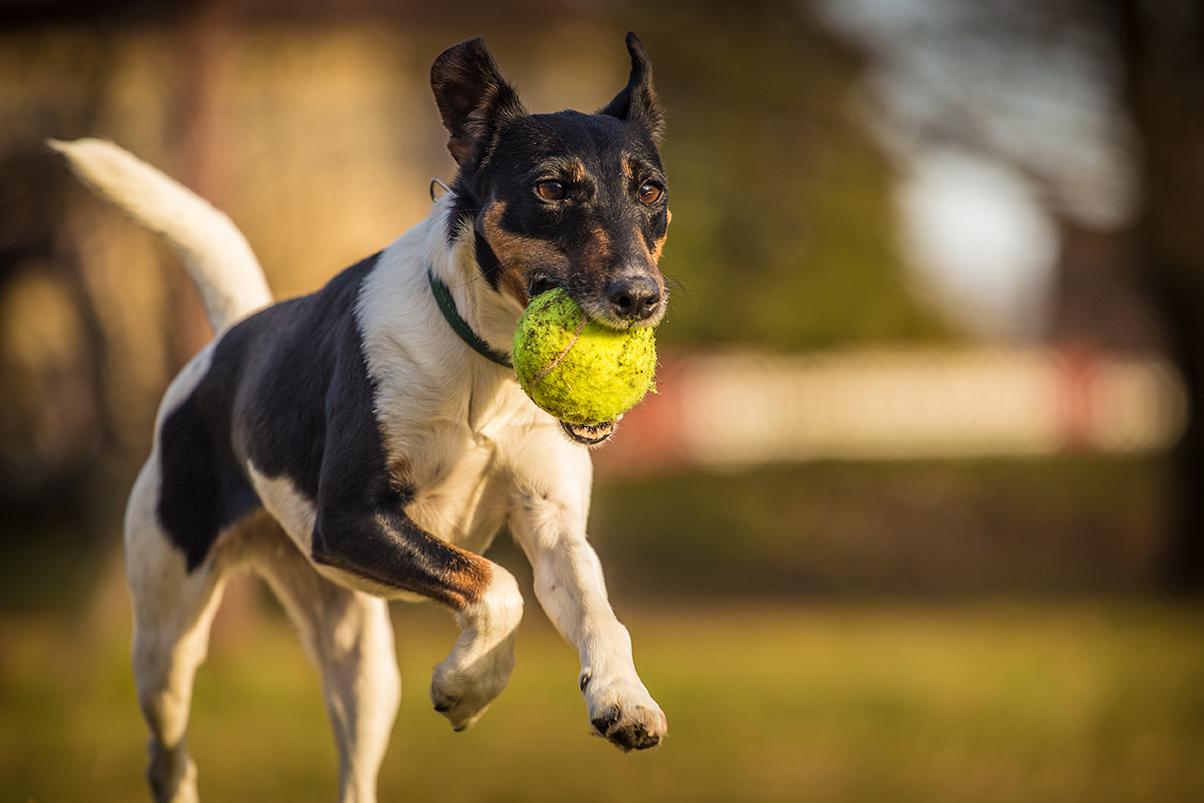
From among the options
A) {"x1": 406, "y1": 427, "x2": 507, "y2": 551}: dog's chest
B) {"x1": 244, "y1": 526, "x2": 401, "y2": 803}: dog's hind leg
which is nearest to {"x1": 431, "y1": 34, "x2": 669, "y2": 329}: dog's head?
{"x1": 406, "y1": 427, "x2": 507, "y2": 551}: dog's chest

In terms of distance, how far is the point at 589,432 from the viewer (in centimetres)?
370

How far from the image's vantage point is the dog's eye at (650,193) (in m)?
3.86

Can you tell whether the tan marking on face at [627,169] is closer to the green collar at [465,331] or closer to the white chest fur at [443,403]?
the white chest fur at [443,403]

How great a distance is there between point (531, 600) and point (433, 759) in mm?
5763

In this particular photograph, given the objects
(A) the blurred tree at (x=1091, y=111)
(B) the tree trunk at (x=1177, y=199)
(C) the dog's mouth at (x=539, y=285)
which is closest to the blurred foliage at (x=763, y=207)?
(A) the blurred tree at (x=1091, y=111)

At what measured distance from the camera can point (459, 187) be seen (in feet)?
13.3

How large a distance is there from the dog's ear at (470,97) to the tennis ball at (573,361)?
0.65 m

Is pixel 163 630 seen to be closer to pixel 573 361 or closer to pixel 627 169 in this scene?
pixel 573 361

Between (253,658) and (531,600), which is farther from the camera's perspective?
(531,600)

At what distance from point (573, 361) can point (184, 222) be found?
2231mm

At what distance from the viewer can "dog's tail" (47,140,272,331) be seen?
16.9 ft

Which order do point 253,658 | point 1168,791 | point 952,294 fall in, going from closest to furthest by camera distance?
point 1168,791 → point 253,658 → point 952,294

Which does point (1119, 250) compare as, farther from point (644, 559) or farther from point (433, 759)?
point (433, 759)

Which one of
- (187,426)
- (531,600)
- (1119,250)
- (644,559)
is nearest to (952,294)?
(1119,250)
